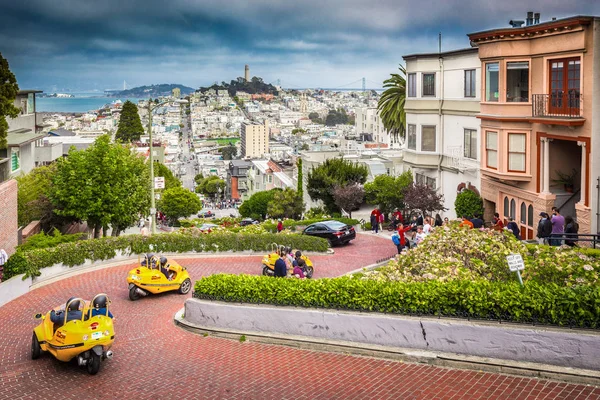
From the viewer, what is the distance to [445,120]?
128ft

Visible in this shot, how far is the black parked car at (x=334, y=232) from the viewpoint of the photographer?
31569 mm

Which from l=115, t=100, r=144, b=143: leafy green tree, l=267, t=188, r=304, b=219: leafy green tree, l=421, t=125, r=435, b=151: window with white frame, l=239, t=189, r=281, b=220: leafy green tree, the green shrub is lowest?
l=239, t=189, r=281, b=220: leafy green tree

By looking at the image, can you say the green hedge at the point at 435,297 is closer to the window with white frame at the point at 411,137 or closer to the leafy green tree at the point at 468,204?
the leafy green tree at the point at 468,204

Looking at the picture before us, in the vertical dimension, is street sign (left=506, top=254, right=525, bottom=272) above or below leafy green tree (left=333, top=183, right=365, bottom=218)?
above

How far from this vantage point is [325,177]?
53.1 meters

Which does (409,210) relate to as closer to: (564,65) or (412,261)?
(564,65)

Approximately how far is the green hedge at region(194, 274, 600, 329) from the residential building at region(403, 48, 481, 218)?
75.3 ft

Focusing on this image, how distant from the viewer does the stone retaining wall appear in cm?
1148

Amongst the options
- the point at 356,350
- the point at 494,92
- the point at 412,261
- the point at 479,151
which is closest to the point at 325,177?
the point at 479,151

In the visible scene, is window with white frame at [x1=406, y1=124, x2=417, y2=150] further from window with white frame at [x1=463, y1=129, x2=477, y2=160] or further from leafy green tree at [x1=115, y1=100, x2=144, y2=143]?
leafy green tree at [x1=115, y1=100, x2=144, y2=143]

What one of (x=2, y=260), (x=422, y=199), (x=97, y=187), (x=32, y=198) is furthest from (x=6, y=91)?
(x=422, y=199)

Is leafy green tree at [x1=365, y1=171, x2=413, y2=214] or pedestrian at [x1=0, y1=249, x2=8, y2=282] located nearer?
pedestrian at [x1=0, y1=249, x2=8, y2=282]

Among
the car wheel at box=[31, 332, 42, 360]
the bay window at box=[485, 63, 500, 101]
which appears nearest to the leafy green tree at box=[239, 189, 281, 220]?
the bay window at box=[485, 63, 500, 101]

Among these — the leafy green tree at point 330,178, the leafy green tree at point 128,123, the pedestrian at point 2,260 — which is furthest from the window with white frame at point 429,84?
the leafy green tree at point 128,123
